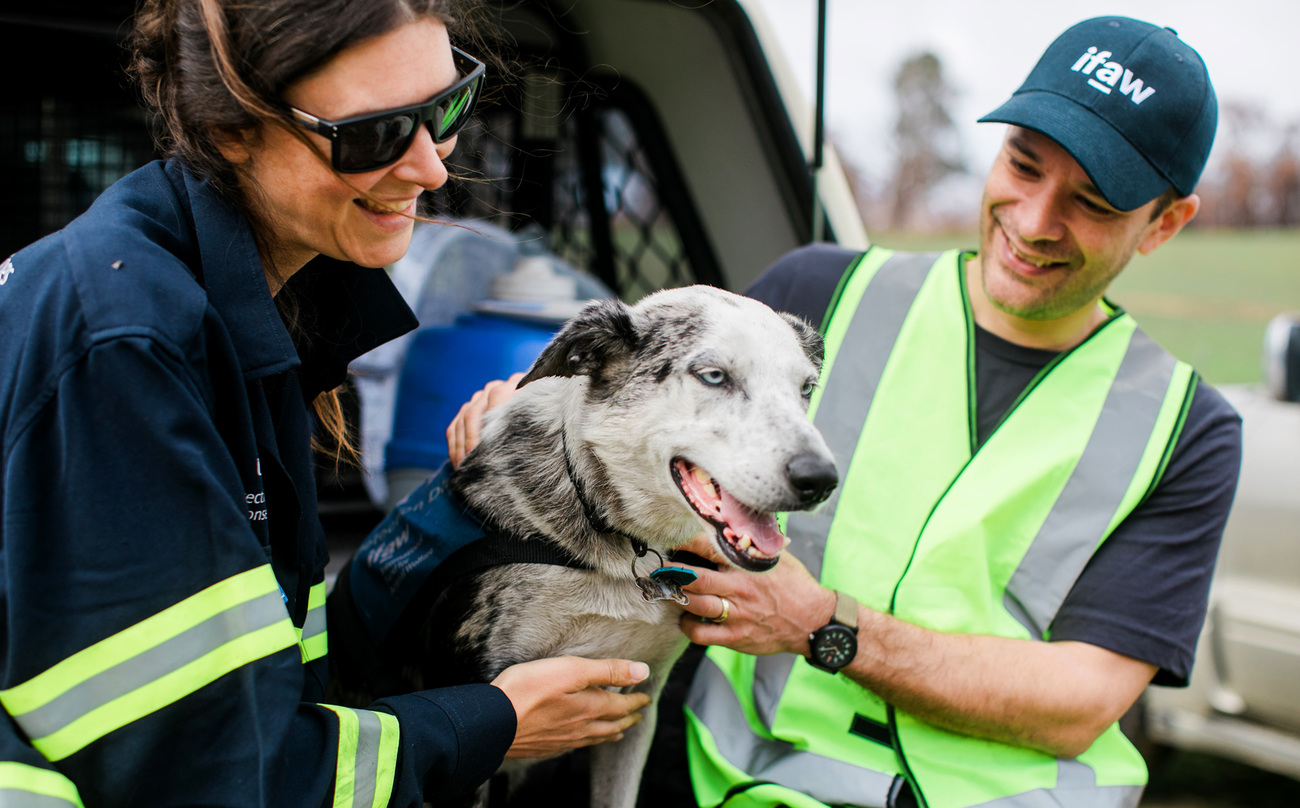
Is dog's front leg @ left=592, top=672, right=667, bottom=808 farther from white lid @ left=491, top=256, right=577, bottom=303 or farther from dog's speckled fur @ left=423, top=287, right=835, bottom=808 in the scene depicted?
white lid @ left=491, top=256, right=577, bottom=303

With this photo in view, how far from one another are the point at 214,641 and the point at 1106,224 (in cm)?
212

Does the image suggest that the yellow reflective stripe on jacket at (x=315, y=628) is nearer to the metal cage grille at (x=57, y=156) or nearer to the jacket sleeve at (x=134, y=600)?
the jacket sleeve at (x=134, y=600)

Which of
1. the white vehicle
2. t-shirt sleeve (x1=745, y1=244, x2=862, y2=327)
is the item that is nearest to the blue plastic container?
t-shirt sleeve (x1=745, y1=244, x2=862, y2=327)

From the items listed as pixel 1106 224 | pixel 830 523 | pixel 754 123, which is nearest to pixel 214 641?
pixel 830 523

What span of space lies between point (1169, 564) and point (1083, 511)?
0.22 metres

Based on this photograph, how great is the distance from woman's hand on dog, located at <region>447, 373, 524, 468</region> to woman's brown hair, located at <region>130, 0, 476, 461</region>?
0.81 meters

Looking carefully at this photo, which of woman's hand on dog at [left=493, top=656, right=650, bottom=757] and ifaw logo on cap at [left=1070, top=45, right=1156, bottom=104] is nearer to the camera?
woman's hand on dog at [left=493, top=656, right=650, bottom=757]

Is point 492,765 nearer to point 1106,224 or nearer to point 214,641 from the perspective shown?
point 214,641

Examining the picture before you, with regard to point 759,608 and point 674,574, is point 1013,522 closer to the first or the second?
point 759,608

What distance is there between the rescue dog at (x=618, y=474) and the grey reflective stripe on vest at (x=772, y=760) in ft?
0.91

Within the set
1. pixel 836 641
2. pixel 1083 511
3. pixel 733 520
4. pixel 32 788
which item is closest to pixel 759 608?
pixel 836 641

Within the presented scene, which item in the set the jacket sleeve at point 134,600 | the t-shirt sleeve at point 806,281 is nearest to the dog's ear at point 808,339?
the t-shirt sleeve at point 806,281

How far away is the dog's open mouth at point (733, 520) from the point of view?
5.32 ft

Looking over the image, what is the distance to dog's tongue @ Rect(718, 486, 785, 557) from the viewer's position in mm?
1641
